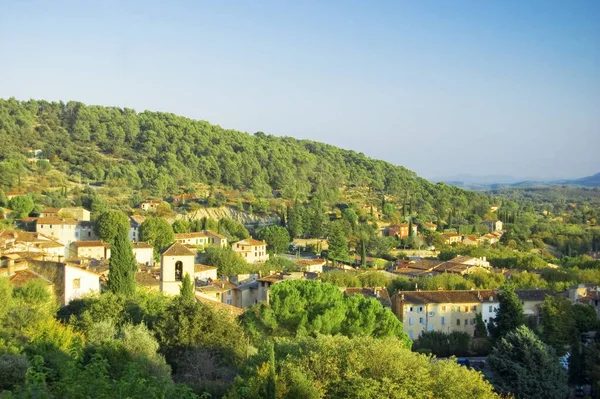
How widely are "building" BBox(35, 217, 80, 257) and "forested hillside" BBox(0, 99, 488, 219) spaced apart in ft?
52.0

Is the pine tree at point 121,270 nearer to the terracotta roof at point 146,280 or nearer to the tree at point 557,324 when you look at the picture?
the terracotta roof at point 146,280

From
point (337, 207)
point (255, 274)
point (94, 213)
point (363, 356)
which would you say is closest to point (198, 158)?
point (337, 207)

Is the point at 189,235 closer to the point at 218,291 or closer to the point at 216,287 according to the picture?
the point at 216,287

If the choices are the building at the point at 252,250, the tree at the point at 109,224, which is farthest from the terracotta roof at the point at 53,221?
the building at the point at 252,250

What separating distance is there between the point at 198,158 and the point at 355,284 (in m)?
51.9

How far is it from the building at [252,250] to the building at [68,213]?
12139mm

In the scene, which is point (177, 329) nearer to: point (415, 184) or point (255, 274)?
point (255, 274)

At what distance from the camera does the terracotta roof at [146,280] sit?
2798 cm

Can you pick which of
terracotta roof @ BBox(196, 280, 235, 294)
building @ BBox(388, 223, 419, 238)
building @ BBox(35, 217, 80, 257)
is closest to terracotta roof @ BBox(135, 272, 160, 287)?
terracotta roof @ BBox(196, 280, 235, 294)

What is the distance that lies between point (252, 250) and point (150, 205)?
16.2m

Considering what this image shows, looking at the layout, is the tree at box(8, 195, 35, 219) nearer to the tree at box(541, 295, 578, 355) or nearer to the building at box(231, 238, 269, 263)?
the building at box(231, 238, 269, 263)

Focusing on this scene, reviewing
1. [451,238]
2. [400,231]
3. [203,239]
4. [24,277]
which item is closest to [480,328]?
[24,277]

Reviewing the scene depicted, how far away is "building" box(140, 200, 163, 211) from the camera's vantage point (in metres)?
60.2

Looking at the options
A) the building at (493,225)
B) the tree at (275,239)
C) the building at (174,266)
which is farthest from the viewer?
the building at (493,225)
